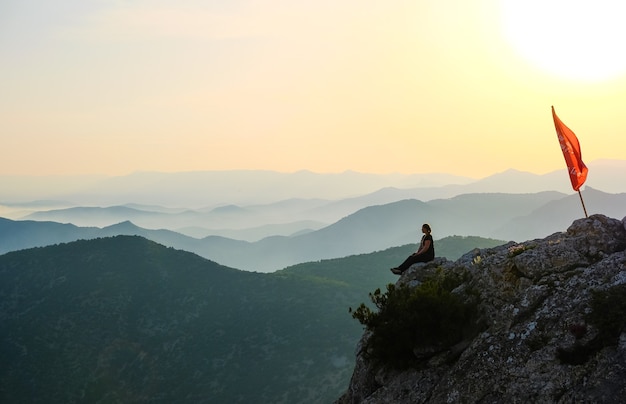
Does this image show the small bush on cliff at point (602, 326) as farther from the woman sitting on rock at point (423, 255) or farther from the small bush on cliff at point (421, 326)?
the woman sitting on rock at point (423, 255)

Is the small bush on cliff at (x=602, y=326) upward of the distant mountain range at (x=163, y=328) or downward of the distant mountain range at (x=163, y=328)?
upward

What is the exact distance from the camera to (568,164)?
900 inches

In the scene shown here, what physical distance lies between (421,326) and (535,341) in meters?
3.75

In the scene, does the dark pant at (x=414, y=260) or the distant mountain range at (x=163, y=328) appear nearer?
the dark pant at (x=414, y=260)

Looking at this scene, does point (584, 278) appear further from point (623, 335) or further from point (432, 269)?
point (432, 269)

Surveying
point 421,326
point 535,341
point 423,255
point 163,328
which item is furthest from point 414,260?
point 163,328

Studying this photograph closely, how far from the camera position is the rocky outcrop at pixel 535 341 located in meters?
14.0

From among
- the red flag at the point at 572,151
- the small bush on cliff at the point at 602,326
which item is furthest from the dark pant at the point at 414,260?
the small bush on cliff at the point at 602,326

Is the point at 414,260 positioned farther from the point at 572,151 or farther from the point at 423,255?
the point at 572,151

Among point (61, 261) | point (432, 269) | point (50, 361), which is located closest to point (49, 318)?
point (50, 361)

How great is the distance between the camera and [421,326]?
18.1 metres

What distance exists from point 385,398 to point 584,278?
23.5 ft

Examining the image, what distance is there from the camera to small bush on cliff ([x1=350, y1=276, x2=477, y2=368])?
17844mm

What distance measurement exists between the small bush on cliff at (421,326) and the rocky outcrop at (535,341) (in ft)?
1.28
